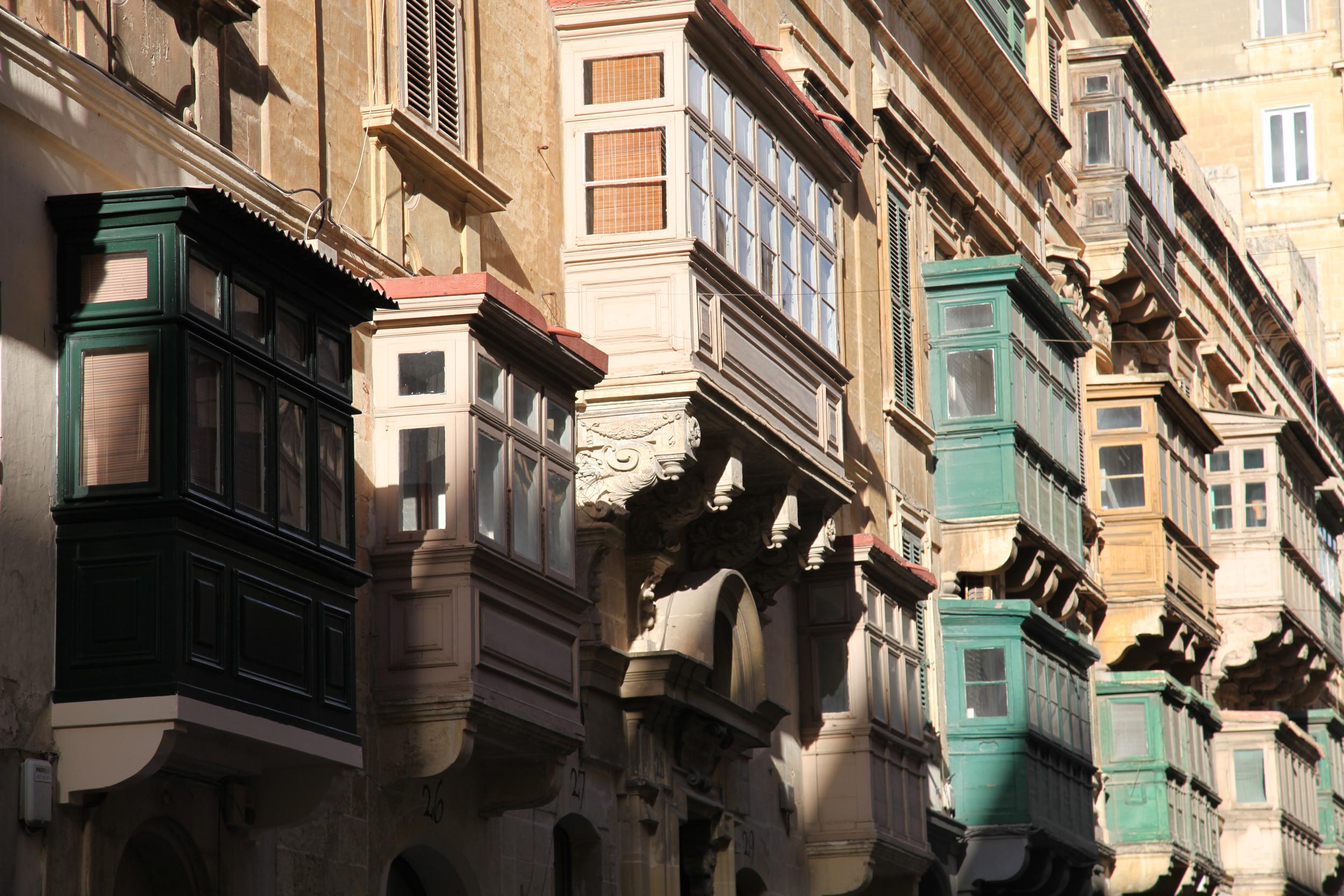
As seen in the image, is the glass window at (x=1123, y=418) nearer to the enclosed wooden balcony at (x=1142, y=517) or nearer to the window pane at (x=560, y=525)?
Result: the enclosed wooden balcony at (x=1142, y=517)

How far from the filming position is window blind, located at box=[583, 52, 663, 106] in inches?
803

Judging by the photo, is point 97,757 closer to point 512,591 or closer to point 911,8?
point 512,591

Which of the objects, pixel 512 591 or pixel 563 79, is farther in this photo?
pixel 563 79

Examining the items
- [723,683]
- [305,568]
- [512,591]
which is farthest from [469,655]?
[723,683]

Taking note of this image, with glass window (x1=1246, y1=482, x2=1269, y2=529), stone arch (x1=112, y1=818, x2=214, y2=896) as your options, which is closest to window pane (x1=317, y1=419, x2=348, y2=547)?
stone arch (x1=112, y1=818, x2=214, y2=896)

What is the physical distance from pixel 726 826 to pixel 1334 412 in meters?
38.7

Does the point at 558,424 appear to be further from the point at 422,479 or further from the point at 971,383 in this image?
the point at 971,383

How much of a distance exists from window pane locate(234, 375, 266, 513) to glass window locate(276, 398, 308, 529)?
0.46ft

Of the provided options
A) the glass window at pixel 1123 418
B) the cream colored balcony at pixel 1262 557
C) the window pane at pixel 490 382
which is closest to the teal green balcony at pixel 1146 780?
the glass window at pixel 1123 418

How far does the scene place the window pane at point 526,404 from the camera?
17.2m

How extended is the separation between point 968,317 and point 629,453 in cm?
1163

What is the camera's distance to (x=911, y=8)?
30812 mm

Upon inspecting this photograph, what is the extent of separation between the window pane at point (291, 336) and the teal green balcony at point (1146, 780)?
23273 mm

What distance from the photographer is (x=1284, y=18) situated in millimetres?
64938
